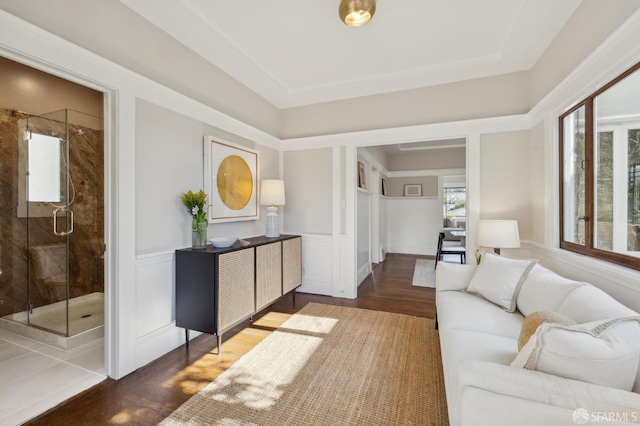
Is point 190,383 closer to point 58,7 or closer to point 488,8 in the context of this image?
point 58,7

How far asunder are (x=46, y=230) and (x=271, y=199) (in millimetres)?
2399

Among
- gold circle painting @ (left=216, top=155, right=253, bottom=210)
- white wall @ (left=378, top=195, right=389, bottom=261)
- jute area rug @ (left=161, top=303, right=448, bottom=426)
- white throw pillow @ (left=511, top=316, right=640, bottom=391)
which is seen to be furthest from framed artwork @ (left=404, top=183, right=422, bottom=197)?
white throw pillow @ (left=511, top=316, right=640, bottom=391)

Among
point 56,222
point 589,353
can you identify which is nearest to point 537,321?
point 589,353

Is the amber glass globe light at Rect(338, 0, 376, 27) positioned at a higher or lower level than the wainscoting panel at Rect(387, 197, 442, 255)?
higher

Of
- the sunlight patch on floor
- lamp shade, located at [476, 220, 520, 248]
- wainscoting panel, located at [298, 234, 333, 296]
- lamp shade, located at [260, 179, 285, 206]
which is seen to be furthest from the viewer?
wainscoting panel, located at [298, 234, 333, 296]

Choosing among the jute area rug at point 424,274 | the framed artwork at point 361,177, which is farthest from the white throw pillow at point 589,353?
the framed artwork at point 361,177

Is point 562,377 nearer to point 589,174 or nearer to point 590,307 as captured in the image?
point 590,307

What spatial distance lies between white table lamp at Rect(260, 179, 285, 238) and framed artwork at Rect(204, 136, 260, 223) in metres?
0.13

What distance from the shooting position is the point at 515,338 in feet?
5.08

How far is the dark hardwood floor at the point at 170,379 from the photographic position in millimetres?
1628

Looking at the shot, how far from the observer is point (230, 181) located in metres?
3.04

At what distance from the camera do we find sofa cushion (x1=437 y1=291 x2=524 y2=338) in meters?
1.68

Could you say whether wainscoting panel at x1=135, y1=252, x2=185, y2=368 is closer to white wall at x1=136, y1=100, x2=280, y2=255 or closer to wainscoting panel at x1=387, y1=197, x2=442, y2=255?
white wall at x1=136, y1=100, x2=280, y2=255

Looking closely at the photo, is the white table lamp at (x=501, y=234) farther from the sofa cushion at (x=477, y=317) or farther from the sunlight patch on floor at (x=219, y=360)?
the sunlight patch on floor at (x=219, y=360)
